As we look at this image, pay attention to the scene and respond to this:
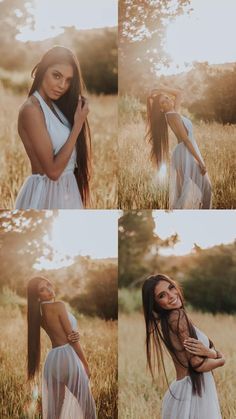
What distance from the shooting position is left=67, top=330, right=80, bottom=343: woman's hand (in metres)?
2.84

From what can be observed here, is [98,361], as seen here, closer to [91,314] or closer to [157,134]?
[91,314]

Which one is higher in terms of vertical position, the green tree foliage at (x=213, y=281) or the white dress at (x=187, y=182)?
the white dress at (x=187, y=182)

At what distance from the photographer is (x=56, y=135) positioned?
9.27 ft

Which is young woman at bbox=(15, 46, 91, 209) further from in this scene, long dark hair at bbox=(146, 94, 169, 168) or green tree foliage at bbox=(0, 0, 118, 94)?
long dark hair at bbox=(146, 94, 169, 168)

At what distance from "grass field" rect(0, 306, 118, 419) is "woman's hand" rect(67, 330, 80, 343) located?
0.07 ft

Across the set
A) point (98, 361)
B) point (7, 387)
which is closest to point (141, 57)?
point (98, 361)

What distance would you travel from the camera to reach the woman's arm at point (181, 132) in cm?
285

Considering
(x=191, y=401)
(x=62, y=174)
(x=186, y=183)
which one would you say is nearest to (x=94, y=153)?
(x=62, y=174)

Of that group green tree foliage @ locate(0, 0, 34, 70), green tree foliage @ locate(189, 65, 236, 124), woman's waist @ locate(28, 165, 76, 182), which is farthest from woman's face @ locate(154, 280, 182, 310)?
green tree foliage @ locate(0, 0, 34, 70)

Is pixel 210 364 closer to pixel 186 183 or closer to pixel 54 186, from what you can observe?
pixel 186 183

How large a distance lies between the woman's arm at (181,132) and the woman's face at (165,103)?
0.09 feet

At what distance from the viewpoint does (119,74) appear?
2.83m

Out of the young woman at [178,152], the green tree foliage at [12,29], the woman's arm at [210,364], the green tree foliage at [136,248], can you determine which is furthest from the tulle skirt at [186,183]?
the green tree foliage at [12,29]

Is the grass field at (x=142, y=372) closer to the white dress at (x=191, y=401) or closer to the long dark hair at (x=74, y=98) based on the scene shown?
the white dress at (x=191, y=401)
